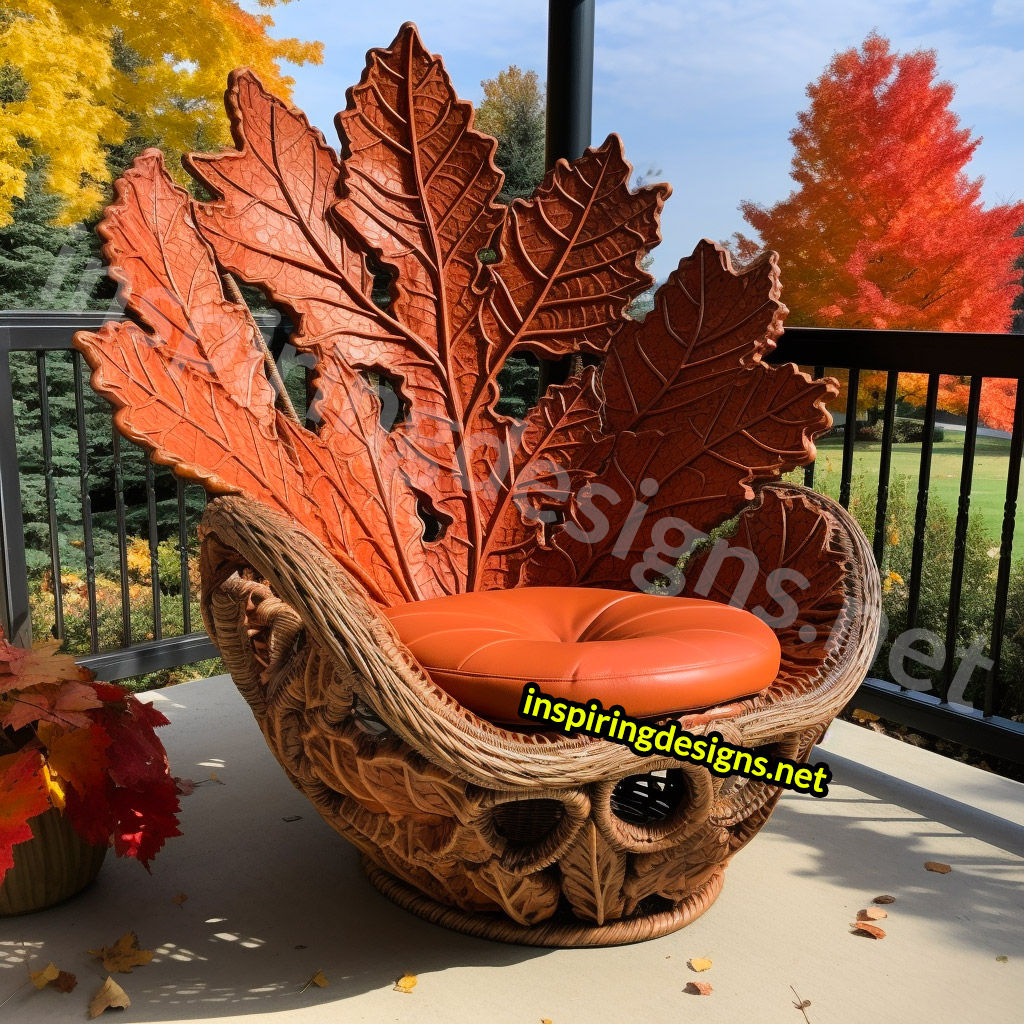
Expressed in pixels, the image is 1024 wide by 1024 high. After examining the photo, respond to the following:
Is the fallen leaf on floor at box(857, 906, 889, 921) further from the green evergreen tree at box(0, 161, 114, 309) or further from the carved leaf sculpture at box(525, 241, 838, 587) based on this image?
the green evergreen tree at box(0, 161, 114, 309)

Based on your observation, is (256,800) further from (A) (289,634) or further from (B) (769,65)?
(B) (769,65)

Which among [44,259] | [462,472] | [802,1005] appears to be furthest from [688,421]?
[44,259]

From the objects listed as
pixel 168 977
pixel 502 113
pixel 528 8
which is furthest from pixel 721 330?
pixel 528 8

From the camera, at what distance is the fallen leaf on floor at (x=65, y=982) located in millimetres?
1522

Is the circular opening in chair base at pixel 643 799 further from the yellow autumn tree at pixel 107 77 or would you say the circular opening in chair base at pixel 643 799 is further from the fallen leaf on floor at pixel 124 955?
the yellow autumn tree at pixel 107 77

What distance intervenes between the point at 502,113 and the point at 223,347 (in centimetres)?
712

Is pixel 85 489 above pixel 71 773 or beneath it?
above

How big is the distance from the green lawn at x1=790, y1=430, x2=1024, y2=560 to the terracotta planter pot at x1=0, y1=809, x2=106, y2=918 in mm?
5410

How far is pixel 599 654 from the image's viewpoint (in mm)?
1467

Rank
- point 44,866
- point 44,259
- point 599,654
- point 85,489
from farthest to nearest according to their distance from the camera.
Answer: point 44,259 < point 85,489 < point 44,866 < point 599,654

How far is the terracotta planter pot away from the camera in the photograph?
5.63 ft

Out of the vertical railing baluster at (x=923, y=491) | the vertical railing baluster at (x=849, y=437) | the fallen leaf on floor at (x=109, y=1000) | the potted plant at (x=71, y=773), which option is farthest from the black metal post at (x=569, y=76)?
the fallen leaf on floor at (x=109, y=1000)

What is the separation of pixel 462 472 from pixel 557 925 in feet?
3.52

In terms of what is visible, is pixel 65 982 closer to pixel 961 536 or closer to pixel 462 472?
pixel 462 472
